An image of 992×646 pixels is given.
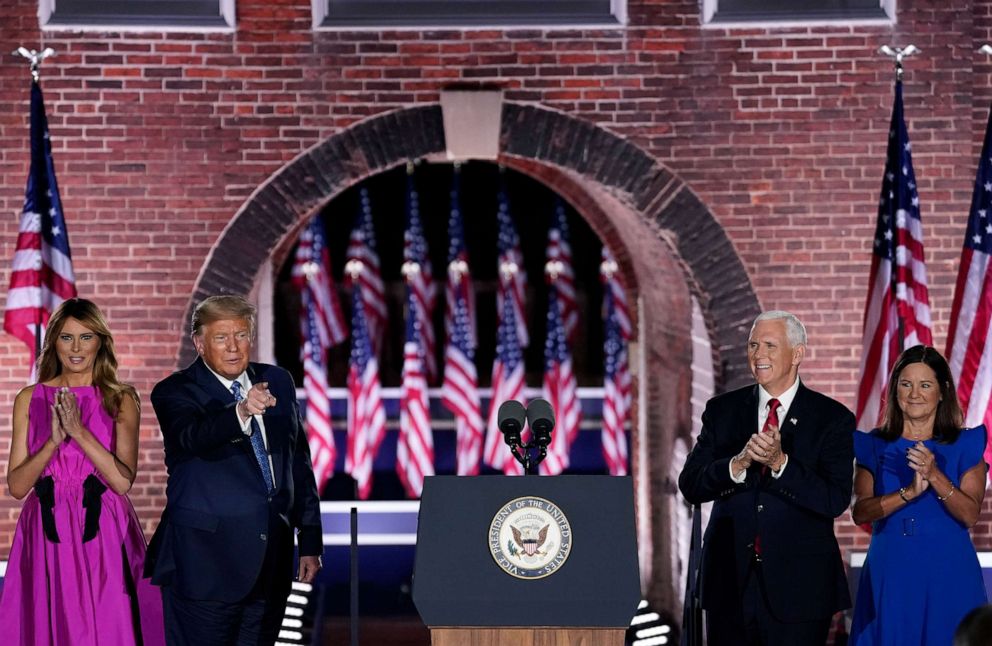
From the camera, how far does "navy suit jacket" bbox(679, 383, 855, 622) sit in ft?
15.2

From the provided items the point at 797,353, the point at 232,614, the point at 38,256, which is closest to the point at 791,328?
the point at 797,353

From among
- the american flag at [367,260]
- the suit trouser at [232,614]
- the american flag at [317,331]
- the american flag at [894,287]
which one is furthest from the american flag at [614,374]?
the suit trouser at [232,614]

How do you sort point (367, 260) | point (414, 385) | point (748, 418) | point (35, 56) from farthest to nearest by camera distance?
1. point (367, 260)
2. point (414, 385)
3. point (35, 56)
4. point (748, 418)

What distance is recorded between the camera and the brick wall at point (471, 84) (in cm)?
762

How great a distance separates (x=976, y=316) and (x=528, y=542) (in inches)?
142

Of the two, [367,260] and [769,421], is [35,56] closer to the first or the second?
[769,421]

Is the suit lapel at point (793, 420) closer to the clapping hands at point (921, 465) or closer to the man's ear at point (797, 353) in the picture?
the man's ear at point (797, 353)

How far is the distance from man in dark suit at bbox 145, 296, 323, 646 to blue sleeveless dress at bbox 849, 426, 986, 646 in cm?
219

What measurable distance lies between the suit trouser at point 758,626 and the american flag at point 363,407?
9471 mm

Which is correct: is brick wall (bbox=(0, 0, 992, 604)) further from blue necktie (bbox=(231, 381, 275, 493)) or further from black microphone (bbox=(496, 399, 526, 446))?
black microphone (bbox=(496, 399, 526, 446))

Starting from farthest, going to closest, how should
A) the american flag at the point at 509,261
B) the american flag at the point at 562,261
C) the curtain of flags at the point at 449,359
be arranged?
the american flag at the point at 562,261, the american flag at the point at 509,261, the curtain of flags at the point at 449,359

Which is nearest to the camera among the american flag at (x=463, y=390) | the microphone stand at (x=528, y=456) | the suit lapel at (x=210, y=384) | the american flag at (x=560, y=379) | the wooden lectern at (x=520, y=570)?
the wooden lectern at (x=520, y=570)

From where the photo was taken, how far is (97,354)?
512 cm

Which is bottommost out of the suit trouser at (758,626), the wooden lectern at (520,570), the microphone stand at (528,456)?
the suit trouser at (758,626)
